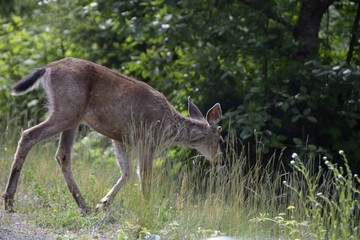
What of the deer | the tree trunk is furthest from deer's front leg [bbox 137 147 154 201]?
the tree trunk

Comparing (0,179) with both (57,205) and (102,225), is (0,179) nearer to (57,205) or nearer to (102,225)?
(57,205)

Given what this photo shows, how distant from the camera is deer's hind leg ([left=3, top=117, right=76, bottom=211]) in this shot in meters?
7.66

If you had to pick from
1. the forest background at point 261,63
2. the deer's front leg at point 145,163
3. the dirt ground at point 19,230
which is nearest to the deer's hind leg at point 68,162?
the deer's front leg at point 145,163

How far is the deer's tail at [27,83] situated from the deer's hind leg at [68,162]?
2.11 ft

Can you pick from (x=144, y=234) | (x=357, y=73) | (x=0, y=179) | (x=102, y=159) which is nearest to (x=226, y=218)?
(x=144, y=234)

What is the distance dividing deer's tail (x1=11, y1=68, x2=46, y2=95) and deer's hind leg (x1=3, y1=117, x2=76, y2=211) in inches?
15.2

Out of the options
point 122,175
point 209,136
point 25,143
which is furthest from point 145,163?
point 209,136

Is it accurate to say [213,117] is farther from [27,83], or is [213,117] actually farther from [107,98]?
[27,83]

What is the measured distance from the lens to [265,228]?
24.0 feet

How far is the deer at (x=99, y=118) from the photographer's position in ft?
26.1

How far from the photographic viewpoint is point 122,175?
867 cm

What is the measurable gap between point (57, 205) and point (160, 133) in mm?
1602

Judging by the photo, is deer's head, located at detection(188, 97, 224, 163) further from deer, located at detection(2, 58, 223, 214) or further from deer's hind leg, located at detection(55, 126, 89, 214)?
deer's hind leg, located at detection(55, 126, 89, 214)

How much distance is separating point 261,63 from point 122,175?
151 inches
